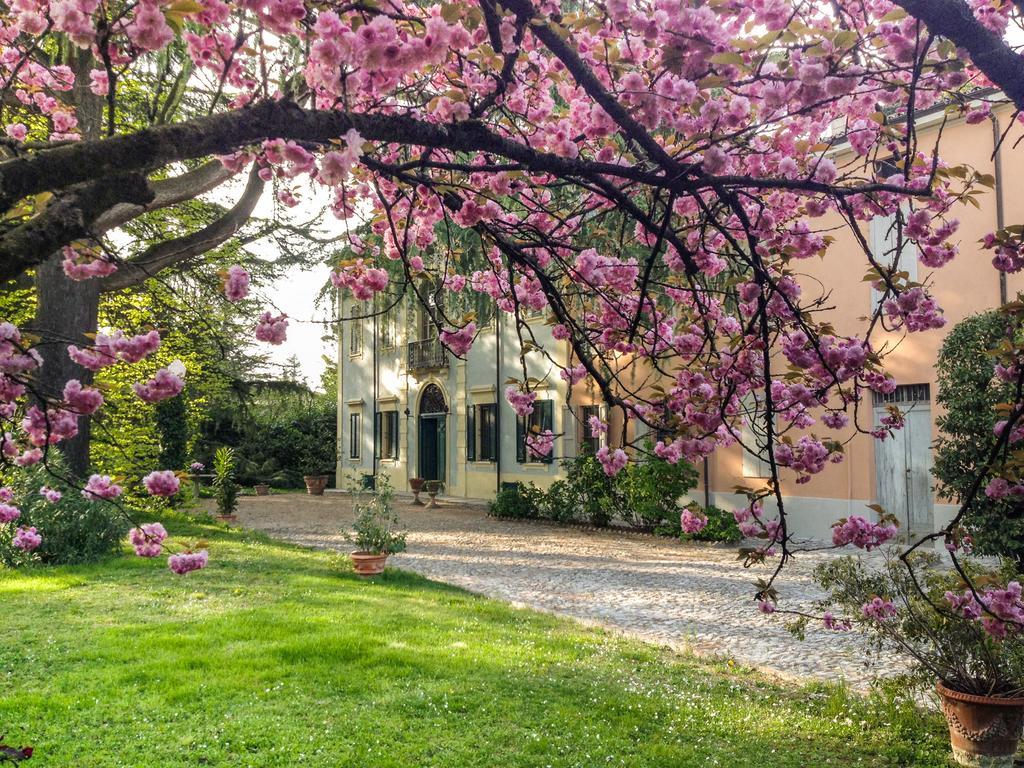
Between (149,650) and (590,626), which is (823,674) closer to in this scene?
(590,626)

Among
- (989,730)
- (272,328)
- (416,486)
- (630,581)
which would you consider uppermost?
(272,328)

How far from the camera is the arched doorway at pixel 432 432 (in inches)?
947

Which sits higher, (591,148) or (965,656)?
(591,148)

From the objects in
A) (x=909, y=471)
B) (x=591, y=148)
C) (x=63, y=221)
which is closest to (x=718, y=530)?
(x=909, y=471)

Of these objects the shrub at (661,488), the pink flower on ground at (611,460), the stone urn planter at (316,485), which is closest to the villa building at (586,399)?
the pink flower on ground at (611,460)

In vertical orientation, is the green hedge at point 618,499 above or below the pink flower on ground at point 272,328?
below

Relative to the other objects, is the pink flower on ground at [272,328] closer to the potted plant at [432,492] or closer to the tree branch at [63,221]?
the tree branch at [63,221]

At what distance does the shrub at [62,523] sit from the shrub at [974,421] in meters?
10.8

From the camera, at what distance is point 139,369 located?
14.1 meters

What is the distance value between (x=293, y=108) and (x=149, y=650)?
16.0ft

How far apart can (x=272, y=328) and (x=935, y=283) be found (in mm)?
11487

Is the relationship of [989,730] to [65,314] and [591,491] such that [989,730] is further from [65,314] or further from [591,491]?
[65,314]

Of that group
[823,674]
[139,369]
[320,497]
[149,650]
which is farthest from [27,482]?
[320,497]

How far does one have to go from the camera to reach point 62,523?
33.7 feet
